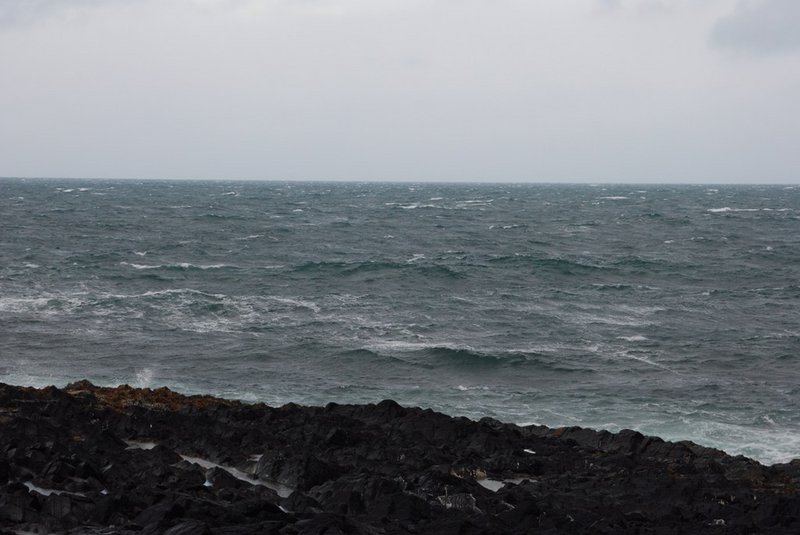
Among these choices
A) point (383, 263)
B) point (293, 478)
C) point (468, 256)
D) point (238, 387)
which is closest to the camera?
point (293, 478)

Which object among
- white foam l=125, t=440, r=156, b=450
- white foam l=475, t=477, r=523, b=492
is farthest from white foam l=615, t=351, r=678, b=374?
white foam l=125, t=440, r=156, b=450

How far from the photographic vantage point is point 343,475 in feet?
54.2

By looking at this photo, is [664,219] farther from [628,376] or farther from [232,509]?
[232,509]

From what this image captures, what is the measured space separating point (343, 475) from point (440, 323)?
26.6 metres

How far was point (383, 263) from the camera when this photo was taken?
207 ft

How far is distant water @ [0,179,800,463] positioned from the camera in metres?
30.2

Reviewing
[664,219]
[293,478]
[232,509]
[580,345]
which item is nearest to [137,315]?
[580,345]

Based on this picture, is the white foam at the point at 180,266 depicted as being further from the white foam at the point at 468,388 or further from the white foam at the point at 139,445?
the white foam at the point at 139,445

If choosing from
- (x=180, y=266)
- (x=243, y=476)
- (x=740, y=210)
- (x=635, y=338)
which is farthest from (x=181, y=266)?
(x=740, y=210)

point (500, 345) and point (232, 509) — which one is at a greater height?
point (232, 509)

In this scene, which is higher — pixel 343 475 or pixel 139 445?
pixel 343 475

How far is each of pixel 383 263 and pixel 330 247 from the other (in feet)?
45.7

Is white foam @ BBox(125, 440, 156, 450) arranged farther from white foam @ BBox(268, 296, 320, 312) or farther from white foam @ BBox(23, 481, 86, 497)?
white foam @ BBox(268, 296, 320, 312)

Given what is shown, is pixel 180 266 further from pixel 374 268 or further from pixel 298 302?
pixel 298 302
